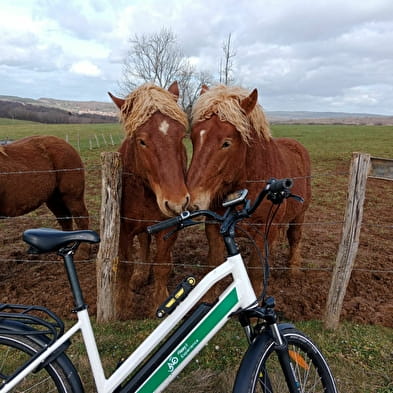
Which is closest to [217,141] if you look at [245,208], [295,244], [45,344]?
[245,208]

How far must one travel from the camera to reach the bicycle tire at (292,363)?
5.48ft

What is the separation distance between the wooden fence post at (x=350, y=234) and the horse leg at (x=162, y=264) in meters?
1.63

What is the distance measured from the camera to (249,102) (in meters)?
3.03

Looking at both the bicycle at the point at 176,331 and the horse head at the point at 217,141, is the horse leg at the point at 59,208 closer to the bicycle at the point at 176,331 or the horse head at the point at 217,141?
the horse head at the point at 217,141

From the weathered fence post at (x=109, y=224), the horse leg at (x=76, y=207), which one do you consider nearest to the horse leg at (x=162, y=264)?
the weathered fence post at (x=109, y=224)

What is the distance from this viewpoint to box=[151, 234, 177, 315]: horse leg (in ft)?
11.0

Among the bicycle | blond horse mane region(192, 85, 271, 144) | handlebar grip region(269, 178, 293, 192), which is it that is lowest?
the bicycle

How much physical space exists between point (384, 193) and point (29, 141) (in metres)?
8.87

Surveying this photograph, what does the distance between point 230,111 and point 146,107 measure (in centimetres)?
73

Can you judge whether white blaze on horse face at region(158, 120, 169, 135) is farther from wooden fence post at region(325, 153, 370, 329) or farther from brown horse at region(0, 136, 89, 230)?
brown horse at region(0, 136, 89, 230)

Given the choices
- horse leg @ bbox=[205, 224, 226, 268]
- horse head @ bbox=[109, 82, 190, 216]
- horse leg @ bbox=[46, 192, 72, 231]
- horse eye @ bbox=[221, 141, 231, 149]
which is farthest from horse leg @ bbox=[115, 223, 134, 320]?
horse leg @ bbox=[46, 192, 72, 231]

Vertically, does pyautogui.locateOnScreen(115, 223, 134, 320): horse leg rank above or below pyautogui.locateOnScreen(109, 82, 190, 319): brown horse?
below

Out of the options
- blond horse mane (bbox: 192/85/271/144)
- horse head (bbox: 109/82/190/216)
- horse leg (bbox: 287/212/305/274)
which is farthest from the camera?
horse leg (bbox: 287/212/305/274)

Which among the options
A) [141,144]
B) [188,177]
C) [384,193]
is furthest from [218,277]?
[384,193]
